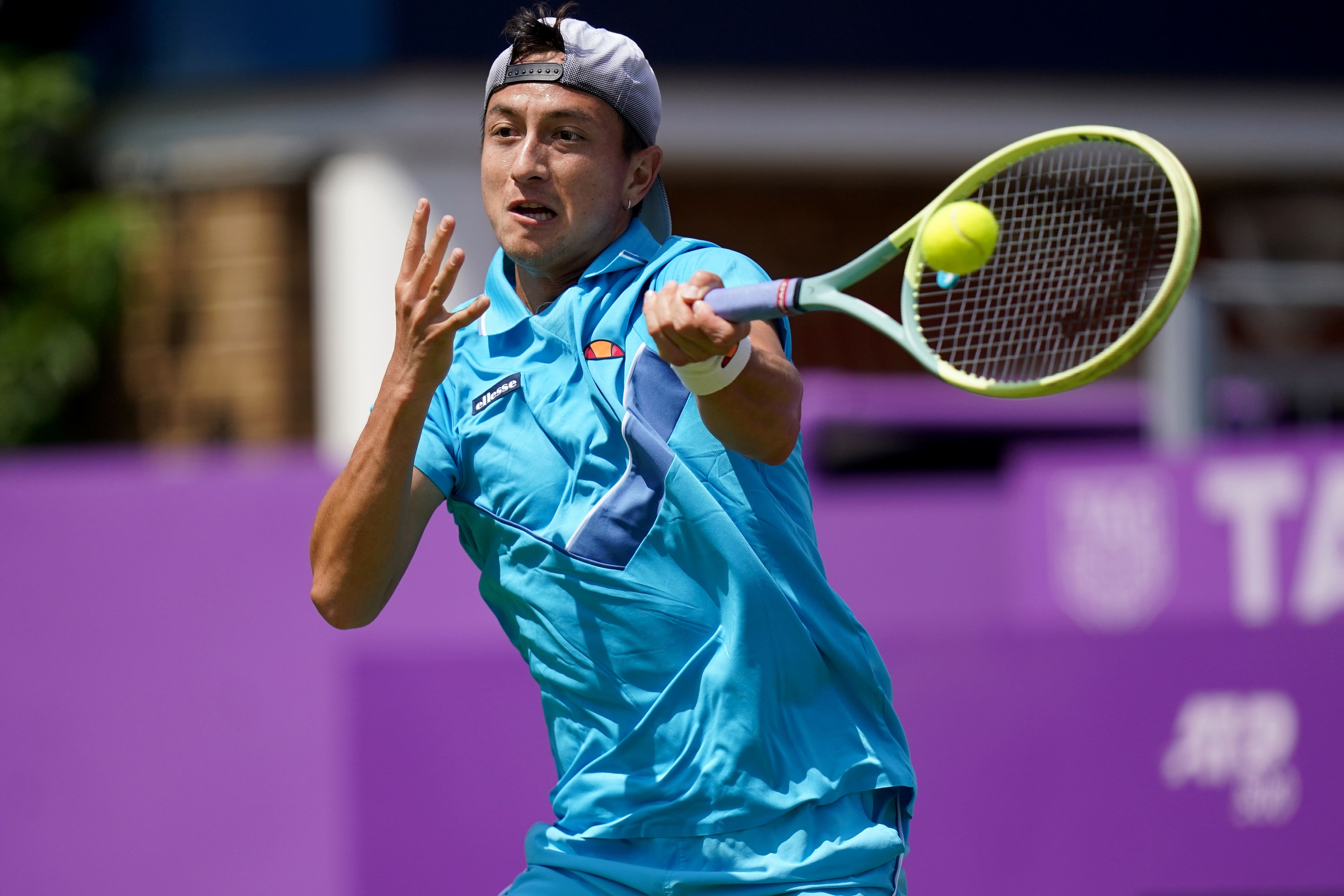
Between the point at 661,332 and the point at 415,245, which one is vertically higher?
the point at 415,245

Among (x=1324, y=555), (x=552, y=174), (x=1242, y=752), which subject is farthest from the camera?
(x=1324, y=555)

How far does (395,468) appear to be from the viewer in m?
2.77

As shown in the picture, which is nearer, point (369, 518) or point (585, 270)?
point (369, 518)

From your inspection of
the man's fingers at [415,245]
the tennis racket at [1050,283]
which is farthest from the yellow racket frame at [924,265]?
the man's fingers at [415,245]

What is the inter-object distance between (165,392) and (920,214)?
7955 millimetres

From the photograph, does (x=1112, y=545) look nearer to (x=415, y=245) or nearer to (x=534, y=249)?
(x=534, y=249)

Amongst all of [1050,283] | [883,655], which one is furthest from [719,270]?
[883,655]

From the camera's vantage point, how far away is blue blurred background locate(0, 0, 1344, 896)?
5.81 metres

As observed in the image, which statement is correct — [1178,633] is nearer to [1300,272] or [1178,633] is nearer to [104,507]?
[104,507]

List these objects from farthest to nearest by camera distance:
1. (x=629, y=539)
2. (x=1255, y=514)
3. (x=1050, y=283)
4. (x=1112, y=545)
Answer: (x=1112, y=545) < (x=1255, y=514) < (x=1050, y=283) < (x=629, y=539)

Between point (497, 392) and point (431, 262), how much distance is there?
265 mm

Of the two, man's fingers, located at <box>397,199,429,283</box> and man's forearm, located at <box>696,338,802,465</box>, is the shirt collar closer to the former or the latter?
man's fingers, located at <box>397,199,429,283</box>

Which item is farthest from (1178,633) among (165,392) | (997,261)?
(165,392)

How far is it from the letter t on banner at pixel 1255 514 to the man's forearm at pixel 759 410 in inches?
148
